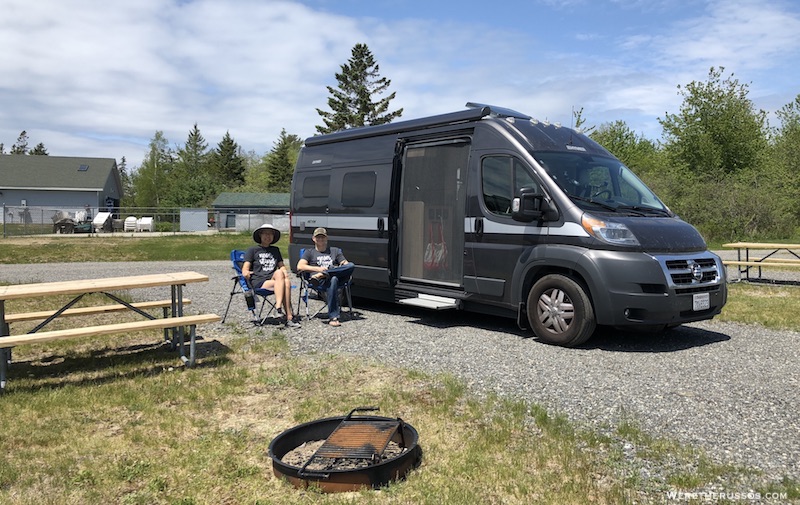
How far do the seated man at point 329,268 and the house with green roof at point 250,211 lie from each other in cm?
3159

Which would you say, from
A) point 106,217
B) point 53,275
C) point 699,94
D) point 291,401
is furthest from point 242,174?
point 291,401

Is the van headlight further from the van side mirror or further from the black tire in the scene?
the black tire

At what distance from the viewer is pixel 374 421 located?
4.29m

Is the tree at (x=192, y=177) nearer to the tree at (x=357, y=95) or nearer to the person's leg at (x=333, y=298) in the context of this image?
the tree at (x=357, y=95)

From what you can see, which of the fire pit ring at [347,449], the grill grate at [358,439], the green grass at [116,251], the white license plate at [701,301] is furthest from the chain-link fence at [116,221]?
the white license plate at [701,301]

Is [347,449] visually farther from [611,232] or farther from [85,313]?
[85,313]

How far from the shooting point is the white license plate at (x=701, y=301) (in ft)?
22.5

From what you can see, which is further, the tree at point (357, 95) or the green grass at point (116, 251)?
the tree at point (357, 95)

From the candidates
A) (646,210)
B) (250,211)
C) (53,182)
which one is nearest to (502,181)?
(646,210)

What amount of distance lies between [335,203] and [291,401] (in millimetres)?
5558

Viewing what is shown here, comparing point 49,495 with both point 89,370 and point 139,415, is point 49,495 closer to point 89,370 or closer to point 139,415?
point 139,415

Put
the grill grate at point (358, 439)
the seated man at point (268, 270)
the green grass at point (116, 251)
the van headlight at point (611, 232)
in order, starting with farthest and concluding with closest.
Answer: the green grass at point (116, 251), the seated man at point (268, 270), the van headlight at point (611, 232), the grill grate at point (358, 439)

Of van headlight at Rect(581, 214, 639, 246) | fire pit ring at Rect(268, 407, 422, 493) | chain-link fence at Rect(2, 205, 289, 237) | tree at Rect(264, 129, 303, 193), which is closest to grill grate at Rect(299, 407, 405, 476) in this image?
fire pit ring at Rect(268, 407, 422, 493)

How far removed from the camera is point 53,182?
48.9 metres
